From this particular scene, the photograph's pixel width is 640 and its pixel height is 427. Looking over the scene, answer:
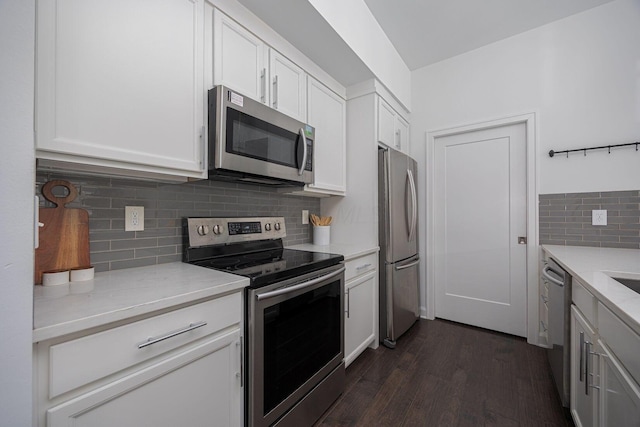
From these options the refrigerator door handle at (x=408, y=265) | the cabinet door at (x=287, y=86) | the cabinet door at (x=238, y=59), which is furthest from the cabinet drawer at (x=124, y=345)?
the refrigerator door handle at (x=408, y=265)

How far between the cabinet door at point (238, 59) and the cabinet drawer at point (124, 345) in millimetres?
1114

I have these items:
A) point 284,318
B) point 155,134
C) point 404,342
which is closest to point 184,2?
point 155,134

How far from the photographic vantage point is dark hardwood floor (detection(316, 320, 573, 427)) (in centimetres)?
156

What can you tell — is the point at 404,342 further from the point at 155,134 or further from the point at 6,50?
the point at 6,50

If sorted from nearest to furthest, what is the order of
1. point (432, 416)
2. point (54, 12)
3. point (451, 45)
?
point (54, 12)
point (432, 416)
point (451, 45)

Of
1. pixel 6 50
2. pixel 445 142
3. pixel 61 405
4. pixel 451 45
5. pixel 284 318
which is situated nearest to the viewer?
pixel 6 50

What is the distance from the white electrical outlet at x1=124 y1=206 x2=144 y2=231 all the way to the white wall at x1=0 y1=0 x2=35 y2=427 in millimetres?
766

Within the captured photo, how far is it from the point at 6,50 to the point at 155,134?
1.94 ft

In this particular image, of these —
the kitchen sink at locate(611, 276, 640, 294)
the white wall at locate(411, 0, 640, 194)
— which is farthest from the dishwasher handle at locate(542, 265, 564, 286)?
the white wall at locate(411, 0, 640, 194)

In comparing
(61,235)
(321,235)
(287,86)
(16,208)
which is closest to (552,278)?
(321,235)

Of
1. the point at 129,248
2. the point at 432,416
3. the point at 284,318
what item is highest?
the point at 129,248

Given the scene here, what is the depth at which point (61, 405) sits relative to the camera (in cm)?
71

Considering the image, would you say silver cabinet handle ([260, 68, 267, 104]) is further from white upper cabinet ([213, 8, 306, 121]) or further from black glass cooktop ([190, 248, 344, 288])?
black glass cooktop ([190, 248, 344, 288])

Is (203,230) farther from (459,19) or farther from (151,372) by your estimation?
(459,19)
